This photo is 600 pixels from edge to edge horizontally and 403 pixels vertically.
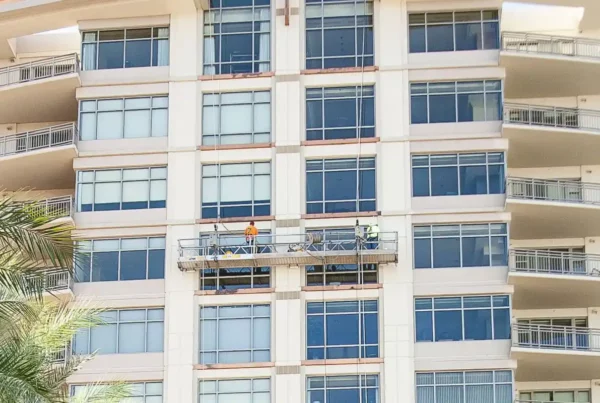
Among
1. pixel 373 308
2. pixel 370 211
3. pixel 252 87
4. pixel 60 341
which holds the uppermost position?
pixel 252 87

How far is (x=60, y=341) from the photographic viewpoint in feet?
122

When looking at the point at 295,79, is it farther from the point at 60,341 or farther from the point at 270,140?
the point at 60,341

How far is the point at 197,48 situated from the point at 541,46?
12460 mm

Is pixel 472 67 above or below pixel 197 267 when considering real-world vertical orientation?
above

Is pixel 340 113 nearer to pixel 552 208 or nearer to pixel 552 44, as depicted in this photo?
pixel 552 44

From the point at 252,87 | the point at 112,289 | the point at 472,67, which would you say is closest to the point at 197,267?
the point at 112,289

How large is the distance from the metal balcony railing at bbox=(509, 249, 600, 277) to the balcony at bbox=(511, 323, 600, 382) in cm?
193

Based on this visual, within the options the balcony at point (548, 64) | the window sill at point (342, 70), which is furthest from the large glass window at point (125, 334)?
the balcony at point (548, 64)

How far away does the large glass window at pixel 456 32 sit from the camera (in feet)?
191

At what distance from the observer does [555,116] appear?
190 feet

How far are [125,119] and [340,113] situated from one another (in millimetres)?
7837

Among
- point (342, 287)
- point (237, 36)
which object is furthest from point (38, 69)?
point (342, 287)

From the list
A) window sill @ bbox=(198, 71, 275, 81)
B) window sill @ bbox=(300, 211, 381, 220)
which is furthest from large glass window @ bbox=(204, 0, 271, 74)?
window sill @ bbox=(300, 211, 381, 220)

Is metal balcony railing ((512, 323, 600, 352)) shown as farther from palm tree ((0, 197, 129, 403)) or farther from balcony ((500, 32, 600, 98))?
palm tree ((0, 197, 129, 403))
